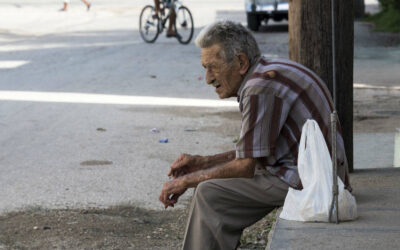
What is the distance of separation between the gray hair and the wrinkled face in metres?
0.03

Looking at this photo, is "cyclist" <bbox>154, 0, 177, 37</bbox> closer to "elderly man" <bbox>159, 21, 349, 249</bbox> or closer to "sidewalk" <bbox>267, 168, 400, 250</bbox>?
"sidewalk" <bbox>267, 168, 400, 250</bbox>

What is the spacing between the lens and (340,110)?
5.46m

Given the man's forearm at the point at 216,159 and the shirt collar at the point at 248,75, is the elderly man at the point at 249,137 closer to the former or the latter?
the shirt collar at the point at 248,75

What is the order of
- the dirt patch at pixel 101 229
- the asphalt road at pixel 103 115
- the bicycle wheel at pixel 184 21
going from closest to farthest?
the dirt patch at pixel 101 229 < the asphalt road at pixel 103 115 < the bicycle wheel at pixel 184 21

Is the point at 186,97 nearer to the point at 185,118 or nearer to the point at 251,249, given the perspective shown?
the point at 185,118

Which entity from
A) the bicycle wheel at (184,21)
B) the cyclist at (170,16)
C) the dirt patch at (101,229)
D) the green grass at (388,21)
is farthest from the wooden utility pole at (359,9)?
the dirt patch at (101,229)

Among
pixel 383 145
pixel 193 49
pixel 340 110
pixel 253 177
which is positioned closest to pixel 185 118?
pixel 383 145

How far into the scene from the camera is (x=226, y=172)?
372 centimetres

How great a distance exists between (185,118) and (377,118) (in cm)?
217

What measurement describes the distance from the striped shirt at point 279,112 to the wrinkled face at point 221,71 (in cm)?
5

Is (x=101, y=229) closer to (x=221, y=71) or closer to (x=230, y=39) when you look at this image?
(x=221, y=71)

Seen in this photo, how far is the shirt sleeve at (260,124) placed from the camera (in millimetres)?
3553

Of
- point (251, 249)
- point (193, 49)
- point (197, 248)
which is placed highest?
point (197, 248)

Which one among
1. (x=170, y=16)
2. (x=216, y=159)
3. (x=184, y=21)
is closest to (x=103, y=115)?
(x=216, y=159)
